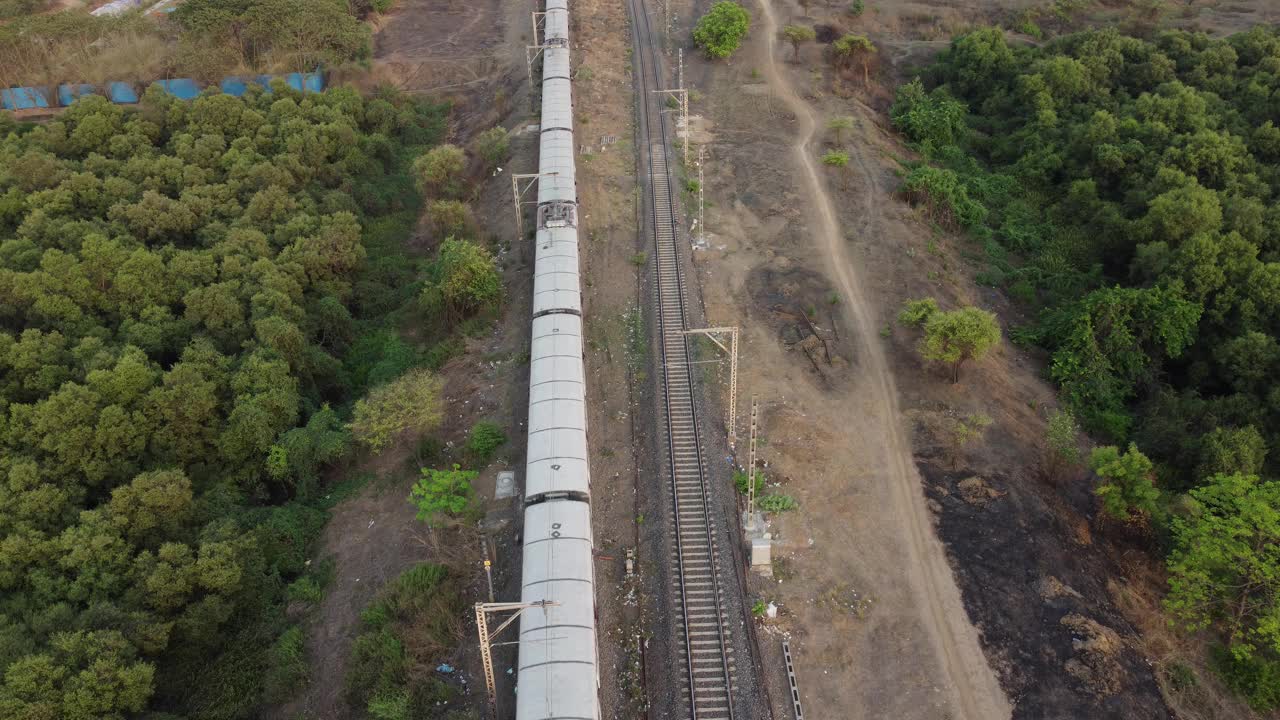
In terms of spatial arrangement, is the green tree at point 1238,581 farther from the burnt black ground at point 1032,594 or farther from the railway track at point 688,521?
the railway track at point 688,521

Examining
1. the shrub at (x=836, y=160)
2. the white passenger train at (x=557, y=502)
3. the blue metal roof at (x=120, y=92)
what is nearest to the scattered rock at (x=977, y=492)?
the white passenger train at (x=557, y=502)

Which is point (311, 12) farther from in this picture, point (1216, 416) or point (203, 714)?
point (1216, 416)

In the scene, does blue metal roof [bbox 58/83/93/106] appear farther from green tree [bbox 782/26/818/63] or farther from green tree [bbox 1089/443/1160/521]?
green tree [bbox 1089/443/1160/521]

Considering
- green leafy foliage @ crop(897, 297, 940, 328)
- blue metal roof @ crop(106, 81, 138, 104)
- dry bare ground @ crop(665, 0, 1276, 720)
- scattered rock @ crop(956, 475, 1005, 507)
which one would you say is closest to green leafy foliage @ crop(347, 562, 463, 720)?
dry bare ground @ crop(665, 0, 1276, 720)

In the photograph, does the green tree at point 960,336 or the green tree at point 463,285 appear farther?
the green tree at point 463,285

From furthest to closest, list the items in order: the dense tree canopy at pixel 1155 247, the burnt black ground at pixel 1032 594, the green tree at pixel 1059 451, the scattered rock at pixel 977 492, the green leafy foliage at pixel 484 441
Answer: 1. the green leafy foliage at pixel 484 441
2. the green tree at pixel 1059 451
3. the scattered rock at pixel 977 492
4. the dense tree canopy at pixel 1155 247
5. the burnt black ground at pixel 1032 594

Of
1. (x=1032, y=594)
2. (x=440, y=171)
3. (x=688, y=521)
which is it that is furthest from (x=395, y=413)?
(x=1032, y=594)
